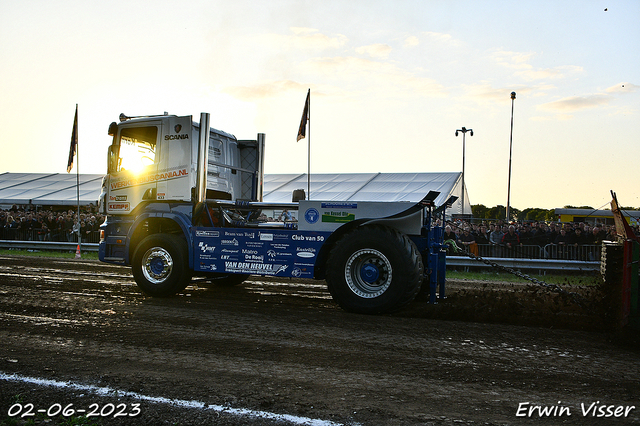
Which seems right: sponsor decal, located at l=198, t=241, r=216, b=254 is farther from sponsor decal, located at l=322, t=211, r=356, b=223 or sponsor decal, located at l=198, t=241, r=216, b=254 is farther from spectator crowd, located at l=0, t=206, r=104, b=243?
spectator crowd, located at l=0, t=206, r=104, b=243

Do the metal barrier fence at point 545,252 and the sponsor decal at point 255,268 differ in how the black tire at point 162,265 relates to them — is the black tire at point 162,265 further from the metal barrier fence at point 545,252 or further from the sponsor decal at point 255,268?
the metal barrier fence at point 545,252

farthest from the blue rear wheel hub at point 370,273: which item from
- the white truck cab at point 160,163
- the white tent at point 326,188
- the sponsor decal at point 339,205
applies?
the white tent at point 326,188

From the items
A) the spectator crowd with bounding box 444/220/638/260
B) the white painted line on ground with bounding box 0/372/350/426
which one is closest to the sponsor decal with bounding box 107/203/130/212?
the white painted line on ground with bounding box 0/372/350/426

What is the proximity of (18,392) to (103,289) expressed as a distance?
17.8 feet

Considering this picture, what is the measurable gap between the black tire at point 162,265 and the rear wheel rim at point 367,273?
9.31 feet

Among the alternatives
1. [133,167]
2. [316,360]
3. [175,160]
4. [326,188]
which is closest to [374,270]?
[316,360]

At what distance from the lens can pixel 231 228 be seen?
8.14m

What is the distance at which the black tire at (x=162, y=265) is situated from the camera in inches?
329

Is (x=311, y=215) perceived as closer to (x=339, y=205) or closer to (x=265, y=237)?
(x=339, y=205)

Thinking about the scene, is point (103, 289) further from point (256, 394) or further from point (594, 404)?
point (594, 404)

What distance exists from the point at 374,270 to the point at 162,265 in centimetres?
362

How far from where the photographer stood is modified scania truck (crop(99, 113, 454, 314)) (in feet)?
23.6

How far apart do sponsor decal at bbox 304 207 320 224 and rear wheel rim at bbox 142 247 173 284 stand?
2444 mm

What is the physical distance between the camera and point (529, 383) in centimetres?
420
